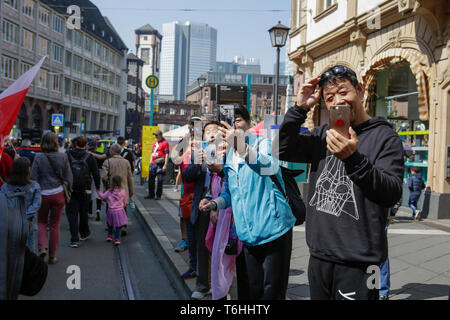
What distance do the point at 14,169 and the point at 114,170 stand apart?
3477 mm

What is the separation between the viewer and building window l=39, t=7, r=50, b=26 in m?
46.6

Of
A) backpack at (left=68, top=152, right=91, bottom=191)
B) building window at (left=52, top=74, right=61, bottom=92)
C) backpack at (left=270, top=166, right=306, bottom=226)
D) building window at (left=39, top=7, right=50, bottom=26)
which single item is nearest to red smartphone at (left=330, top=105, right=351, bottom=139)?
backpack at (left=270, top=166, right=306, bottom=226)

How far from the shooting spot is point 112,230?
7957 mm

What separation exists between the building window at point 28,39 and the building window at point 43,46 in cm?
133

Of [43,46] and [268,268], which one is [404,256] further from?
[43,46]

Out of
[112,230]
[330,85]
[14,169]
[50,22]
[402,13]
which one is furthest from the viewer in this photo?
[50,22]

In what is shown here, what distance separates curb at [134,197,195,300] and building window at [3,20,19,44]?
38.3 meters

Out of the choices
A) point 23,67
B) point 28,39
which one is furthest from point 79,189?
point 28,39

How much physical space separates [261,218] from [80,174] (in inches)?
212

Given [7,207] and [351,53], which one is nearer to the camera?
[7,207]

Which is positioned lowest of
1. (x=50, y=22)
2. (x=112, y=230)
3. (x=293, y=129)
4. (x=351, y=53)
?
(x=112, y=230)

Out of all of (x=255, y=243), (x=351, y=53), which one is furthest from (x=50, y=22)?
(x=255, y=243)

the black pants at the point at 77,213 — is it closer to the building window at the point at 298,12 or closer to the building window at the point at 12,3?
the building window at the point at 298,12
